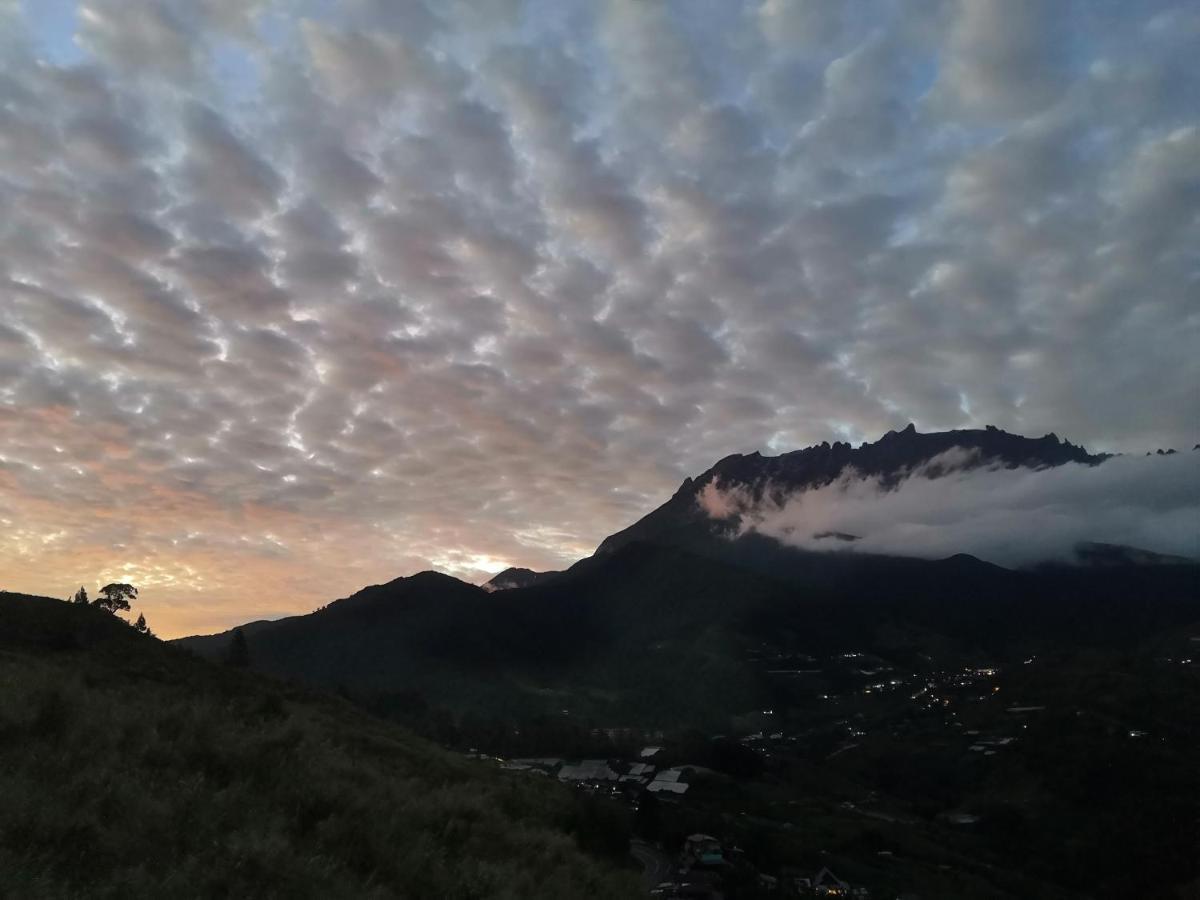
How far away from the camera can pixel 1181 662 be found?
194500 millimetres

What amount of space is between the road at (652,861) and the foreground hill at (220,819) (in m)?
21.7

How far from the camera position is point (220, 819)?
10883 millimetres

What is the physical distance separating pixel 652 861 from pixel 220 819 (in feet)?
132

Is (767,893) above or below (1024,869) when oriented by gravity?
above

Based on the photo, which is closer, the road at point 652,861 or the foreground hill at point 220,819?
the foreground hill at point 220,819

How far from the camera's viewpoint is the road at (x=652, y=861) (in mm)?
39469

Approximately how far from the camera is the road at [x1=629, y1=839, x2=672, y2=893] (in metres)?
39.5

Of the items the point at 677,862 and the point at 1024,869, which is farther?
the point at 1024,869

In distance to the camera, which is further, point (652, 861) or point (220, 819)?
point (652, 861)

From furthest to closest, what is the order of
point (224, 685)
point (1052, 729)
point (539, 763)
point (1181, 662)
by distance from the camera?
point (1181, 662), point (1052, 729), point (539, 763), point (224, 685)

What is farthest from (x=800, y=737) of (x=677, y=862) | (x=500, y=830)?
(x=500, y=830)

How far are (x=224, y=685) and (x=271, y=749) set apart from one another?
22.8m

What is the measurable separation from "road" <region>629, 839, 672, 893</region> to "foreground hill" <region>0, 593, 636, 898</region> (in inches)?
853

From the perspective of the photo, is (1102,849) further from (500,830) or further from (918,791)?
(500,830)
